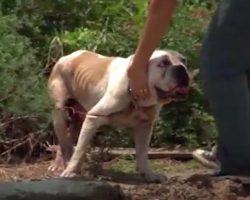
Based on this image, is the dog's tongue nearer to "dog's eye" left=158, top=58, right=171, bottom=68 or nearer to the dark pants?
"dog's eye" left=158, top=58, right=171, bottom=68

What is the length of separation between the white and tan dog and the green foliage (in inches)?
7.3

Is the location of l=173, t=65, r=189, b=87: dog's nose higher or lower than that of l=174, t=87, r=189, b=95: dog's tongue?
higher

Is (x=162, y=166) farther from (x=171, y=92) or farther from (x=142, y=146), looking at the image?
(x=171, y=92)

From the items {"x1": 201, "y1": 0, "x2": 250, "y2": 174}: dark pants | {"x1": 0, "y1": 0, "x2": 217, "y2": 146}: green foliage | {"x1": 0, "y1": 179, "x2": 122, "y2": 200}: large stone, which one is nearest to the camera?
{"x1": 0, "y1": 179, "x2": 122, "y2": 200}: large stone

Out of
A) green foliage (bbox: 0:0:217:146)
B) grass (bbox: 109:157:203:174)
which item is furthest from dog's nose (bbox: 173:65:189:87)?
green foliage (bbox: 0:0:217:146)

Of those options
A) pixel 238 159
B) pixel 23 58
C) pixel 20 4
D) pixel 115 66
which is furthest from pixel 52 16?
pixel 238 159

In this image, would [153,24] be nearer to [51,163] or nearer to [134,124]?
[134,124]

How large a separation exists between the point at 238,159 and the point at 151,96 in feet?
2.62

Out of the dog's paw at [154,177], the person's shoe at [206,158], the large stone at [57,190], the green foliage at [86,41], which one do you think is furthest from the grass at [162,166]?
the large stone at [57,190]

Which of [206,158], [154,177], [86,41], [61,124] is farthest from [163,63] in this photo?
[86,41]

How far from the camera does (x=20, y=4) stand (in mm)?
8781

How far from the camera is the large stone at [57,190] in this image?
188 inches

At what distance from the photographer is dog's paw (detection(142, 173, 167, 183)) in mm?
6229

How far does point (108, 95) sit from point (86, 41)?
94.8 inches
